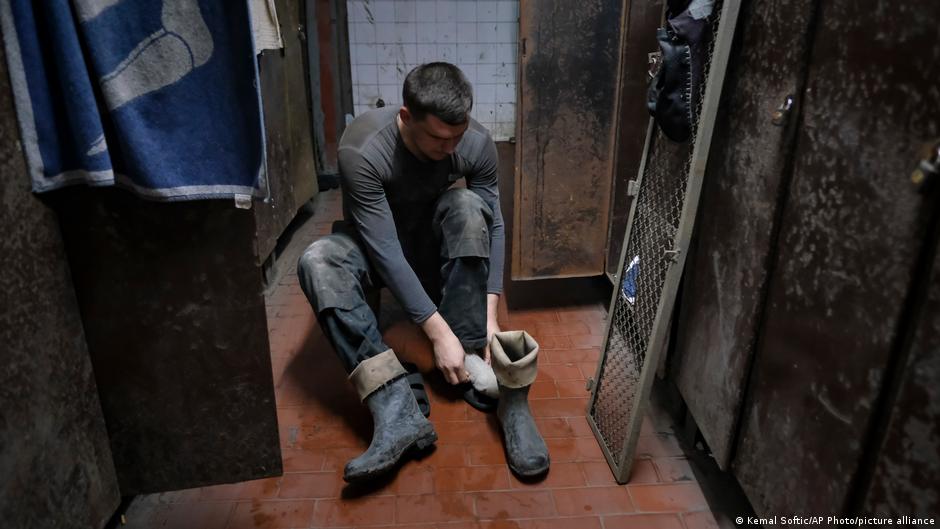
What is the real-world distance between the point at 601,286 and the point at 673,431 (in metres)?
1.04

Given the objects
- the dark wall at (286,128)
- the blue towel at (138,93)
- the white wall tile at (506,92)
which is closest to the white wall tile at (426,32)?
the white wall tile at (506,92)

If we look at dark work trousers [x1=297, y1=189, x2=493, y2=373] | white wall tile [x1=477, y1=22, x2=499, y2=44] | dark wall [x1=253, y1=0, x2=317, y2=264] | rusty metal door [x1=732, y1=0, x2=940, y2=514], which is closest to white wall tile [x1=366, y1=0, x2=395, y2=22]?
white wall tile [x1=477, y1=22, x2=499, y2=44]

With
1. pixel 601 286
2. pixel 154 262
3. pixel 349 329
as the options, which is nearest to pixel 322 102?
pixel 601 286

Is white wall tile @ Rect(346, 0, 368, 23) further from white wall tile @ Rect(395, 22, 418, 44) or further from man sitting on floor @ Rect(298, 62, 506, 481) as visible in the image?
man sitting on floor @ Rect(298, 62, 506, 481)

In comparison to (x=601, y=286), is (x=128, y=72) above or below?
above

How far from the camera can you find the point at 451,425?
6.10 ft

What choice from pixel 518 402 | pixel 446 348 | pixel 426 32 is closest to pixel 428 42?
pixel 426 32

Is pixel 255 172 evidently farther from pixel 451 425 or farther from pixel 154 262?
pixel 451 425

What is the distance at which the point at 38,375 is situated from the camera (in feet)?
3.59

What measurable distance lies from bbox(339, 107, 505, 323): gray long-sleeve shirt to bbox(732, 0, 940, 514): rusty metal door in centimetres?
95

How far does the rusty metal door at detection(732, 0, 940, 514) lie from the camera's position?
847mm

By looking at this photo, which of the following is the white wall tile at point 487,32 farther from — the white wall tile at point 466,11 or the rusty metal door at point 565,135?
the rusty metal door at point 565,135

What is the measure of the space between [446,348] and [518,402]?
26 cm

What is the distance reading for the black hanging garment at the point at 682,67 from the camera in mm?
1397
